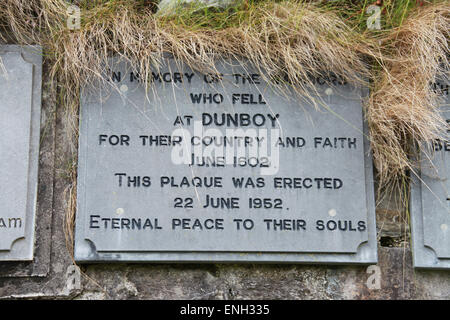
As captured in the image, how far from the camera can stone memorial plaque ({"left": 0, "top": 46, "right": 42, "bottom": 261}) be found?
2.57 metres

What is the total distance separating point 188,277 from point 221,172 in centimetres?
49

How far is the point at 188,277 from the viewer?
262cm

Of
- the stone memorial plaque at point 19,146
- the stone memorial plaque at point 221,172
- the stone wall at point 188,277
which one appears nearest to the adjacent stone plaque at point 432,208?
the stone wall at point 188,277

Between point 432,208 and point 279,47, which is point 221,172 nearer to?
point 279,47

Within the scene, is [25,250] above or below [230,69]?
below

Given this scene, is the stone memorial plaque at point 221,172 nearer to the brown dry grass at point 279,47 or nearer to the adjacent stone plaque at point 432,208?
the brown dry grass at point 279,47

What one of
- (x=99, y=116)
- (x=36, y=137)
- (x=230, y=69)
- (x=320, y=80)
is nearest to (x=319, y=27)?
(x=320, y=80)

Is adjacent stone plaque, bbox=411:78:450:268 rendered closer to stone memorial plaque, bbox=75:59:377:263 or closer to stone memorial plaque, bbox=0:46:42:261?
stone memorial plaque, bbox=75:59:377:263

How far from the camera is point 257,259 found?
2.57 meters

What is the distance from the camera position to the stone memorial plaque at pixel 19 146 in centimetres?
257

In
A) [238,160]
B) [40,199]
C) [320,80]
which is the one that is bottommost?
[40,199]

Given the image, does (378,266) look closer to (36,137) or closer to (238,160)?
(238,160)

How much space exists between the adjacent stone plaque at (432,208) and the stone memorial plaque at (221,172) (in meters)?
0.21

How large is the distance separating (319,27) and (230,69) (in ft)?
1.47
